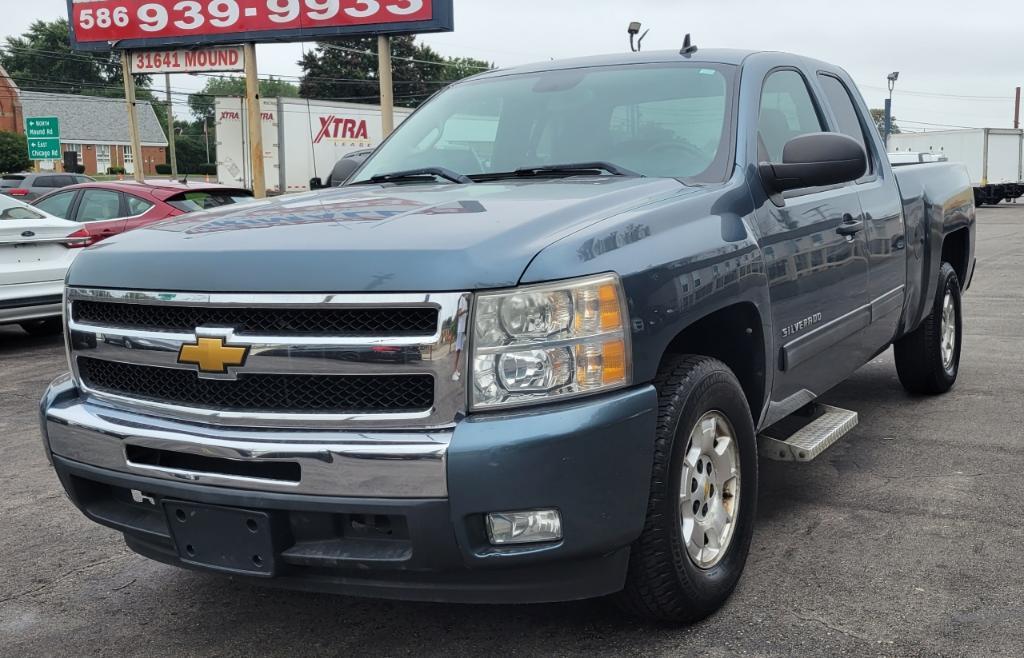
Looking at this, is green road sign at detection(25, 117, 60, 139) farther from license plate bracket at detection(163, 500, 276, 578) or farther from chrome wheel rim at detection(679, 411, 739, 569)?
chrome wheel rim at detection(679, 411, 739, 569)

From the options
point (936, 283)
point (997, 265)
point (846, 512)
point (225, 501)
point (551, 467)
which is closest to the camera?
point (551, 467)

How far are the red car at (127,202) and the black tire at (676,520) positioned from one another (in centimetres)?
875

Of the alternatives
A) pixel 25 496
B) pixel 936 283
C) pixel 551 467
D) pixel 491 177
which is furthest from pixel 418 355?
pixel 936 283

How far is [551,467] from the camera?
2.56 m

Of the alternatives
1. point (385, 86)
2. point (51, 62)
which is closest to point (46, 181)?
point (385, 86)

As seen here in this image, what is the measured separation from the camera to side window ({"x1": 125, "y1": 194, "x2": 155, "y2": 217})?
A: 11148mm

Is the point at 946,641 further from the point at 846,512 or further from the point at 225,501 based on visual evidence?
the point at 225,501

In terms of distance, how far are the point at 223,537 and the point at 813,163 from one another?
90.2 inches

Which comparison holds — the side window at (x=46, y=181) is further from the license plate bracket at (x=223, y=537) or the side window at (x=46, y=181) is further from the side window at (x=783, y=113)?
the license plate bracket at (x=223, y=537)

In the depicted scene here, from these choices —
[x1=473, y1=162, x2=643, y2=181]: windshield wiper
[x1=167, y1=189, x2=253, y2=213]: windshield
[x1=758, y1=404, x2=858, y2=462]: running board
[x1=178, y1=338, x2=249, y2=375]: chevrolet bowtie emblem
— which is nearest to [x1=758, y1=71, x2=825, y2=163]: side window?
[x1=473, y1=162, x2=643, y2=181]: windshield wiper

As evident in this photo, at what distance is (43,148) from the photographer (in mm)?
45844

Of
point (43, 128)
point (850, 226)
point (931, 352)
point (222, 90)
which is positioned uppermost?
point (222, 90)

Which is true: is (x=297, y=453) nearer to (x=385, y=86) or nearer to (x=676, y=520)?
(x=676, y=520)

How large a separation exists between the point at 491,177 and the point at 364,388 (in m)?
1.52
